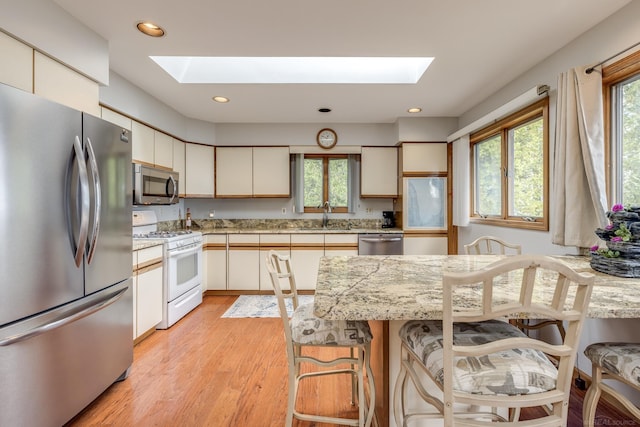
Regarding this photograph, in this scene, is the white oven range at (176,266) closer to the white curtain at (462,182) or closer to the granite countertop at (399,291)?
the granite countertop at (399,291)

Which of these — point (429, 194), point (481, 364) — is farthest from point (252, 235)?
point (481, 364)

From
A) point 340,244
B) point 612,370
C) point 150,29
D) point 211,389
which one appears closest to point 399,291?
point 612,370

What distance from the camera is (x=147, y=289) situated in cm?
267

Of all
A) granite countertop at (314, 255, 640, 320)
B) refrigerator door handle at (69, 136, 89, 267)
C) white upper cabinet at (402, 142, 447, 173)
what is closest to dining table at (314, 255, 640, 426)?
granite countertop at (314, 255, 640, 320)

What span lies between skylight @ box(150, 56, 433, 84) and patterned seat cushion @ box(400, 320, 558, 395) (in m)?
2.49

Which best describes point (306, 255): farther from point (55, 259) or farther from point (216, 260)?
point (55, 259)

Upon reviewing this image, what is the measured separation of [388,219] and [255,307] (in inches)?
85.9

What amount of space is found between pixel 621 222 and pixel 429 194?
2533 millimetres

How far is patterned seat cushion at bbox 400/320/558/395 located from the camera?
0.93 meters

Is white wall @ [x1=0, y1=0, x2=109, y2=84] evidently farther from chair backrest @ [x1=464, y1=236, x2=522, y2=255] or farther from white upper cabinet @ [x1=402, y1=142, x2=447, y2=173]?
white upper cabinet @ [x1=402, y1=142, x2=447, y2=173]

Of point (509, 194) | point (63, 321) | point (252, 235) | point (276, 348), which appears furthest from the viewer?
point (252, 235)

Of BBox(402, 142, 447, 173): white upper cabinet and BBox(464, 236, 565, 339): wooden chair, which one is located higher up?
BBox(402, 142, 447, 173): white upper cabinet

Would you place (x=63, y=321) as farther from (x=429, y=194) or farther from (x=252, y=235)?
(x=429, y=194)

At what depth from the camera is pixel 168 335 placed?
9.20ft
